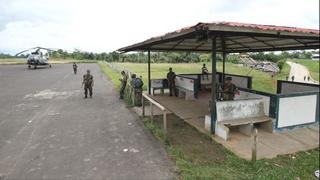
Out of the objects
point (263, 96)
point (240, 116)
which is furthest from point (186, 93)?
point (240, 116)

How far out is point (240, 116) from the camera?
8.38 m

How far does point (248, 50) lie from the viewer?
52.0ft

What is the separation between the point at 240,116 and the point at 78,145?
4627mm

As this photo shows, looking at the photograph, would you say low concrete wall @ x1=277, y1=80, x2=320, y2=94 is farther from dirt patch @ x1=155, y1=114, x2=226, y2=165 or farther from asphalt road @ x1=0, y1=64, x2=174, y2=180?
asphalt road @ x1=0, y1=64, x2=174, y2=180

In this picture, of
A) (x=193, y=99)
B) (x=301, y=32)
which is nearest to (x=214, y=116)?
(x=301, y=32)

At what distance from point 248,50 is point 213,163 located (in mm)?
11126

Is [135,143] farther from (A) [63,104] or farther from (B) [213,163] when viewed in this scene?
(A) [63,104]

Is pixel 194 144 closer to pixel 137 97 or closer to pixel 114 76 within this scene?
pixel 137 97

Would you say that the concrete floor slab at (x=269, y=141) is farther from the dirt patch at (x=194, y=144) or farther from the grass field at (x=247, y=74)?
the grass field at (x=247, y=74)

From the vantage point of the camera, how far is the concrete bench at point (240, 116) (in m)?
7.93

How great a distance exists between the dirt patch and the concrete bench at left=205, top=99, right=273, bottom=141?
1.64 ft

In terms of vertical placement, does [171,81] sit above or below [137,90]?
above

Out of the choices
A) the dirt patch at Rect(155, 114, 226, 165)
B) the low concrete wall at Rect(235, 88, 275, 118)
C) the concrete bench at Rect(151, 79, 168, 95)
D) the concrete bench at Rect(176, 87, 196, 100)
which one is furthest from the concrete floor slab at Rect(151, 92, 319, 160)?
the concrete bench at Rect(151, 79, 168, 95)

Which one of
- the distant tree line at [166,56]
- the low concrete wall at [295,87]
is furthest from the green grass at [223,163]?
the distant tree line at [166,56]
